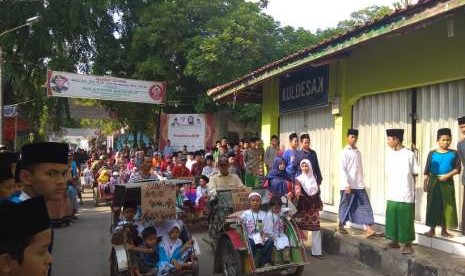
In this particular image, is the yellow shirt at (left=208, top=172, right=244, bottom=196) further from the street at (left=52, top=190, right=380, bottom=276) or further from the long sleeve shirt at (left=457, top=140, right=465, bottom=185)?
the long sleeve shirt at (left=457, top=140, right=465, bottom=185)

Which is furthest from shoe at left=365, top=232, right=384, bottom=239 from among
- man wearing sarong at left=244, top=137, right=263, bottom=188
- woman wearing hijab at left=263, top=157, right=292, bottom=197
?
man wearing sarong at left=244, top=137, right=263, bottom=188

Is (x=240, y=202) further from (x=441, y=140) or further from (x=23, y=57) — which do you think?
(x=23, y=57)

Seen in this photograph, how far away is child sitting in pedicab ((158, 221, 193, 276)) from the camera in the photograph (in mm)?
6148

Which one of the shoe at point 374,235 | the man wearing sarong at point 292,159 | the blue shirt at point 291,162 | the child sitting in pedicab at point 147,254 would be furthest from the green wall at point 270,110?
the child sitting in pedicab at point 147,254

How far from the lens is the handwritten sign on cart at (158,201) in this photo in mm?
6441

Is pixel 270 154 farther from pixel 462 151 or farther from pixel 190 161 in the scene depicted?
pixel 462 151

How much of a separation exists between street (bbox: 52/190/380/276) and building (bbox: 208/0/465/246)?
1.52 m

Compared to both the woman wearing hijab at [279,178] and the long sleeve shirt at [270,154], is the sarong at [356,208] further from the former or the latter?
the long sleeve shirt at [270,154]

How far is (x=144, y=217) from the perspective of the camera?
6.43 metres

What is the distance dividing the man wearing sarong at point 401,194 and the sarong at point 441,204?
0.25 m

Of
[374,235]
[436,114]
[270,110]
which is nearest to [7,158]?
[374,235]

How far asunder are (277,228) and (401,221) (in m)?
1.78

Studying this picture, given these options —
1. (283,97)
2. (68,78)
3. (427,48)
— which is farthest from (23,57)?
(427,48)

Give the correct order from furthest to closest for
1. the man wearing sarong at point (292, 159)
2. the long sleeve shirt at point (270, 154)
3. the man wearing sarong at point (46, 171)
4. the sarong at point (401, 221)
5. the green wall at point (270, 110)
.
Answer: the green wall at point (270, 110) < the long sleeve shirt at point (270, 154) < the man wearing sarong at point (292, 159) < the sarong at point (401, 221) < the man wearing sarong at point (46, 171)
